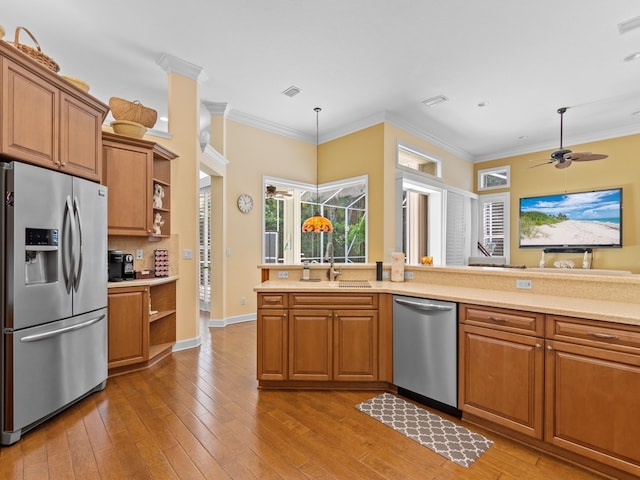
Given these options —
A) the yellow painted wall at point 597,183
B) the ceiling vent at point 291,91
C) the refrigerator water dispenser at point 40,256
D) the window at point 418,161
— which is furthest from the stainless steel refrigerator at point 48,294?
the yellow painted wall at point 597,183

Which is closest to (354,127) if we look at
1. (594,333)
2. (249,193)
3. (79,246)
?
(249,193)

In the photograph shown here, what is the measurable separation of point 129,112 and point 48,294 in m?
2.14

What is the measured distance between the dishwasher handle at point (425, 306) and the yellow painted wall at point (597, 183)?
566 centimetres

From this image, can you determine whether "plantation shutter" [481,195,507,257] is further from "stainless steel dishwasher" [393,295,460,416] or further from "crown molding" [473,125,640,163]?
"stainless steel dishwasher" [393,295,460,416]

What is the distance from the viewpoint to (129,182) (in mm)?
3262

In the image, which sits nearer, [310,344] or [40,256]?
[40,256]

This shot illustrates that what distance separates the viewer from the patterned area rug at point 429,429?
1.94 metres

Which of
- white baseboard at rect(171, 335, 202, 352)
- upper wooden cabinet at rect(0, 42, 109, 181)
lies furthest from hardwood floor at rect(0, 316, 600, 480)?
upper wooden cabinet at rect(0, 42, 109, 181)

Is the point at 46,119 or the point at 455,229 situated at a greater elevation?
the point at 46,119

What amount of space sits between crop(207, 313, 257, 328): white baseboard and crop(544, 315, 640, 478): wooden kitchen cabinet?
422cm

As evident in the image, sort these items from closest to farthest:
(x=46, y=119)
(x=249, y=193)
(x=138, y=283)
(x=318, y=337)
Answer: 1. (x=46, y=119)
2. (x=318, y=337)
3. (x=138, y=283)
4. (x=249, y=193)

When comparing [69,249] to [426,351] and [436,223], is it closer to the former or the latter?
[426,351]

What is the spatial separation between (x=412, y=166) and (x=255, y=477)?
5677 mm

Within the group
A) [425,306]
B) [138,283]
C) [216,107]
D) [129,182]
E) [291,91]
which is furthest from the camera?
[216,107]
